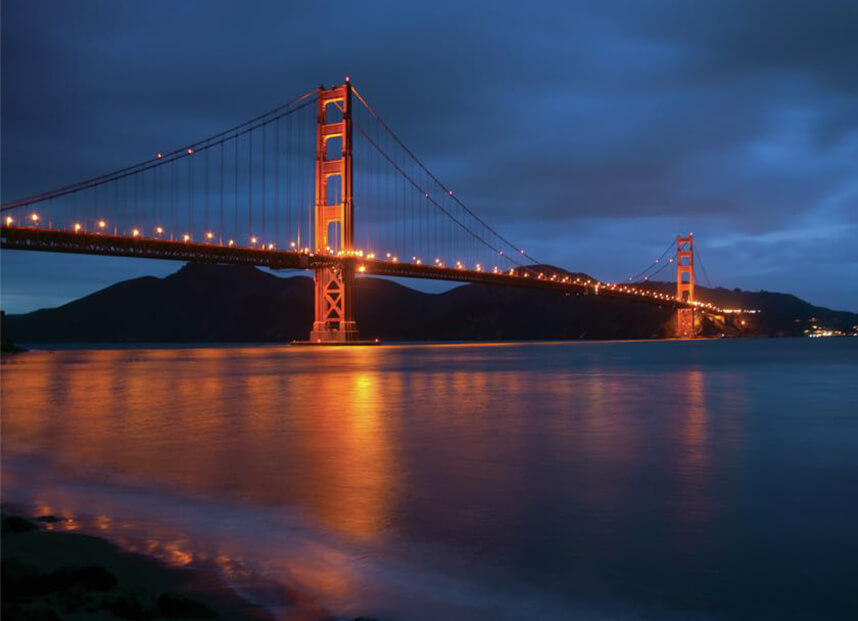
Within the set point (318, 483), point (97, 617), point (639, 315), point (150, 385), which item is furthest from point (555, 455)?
point (639, 315)

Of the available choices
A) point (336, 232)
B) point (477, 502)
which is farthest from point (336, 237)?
point (477, 502)

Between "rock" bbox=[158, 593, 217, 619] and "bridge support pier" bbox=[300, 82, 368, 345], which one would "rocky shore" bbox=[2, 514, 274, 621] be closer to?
"rock" bbox=[158, 593, 217, 619]

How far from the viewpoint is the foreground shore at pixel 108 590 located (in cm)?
329

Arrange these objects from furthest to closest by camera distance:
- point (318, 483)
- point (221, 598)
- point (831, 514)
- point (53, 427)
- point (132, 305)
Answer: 1. point (132, 305)
2. point (53, 427)
3. point (318, 483)
4. point (831, 514)
5. point (221, 598)

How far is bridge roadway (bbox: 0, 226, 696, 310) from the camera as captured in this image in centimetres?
4291

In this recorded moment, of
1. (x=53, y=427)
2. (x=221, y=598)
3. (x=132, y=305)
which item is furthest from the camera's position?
(x=132, y=305)

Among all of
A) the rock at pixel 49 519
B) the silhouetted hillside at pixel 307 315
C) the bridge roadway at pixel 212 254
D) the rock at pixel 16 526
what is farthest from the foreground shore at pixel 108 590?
the silhouetted hillside at pixel 307 315

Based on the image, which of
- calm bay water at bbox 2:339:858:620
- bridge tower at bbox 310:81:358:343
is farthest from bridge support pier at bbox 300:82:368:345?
calm bay water at bbox 2:339:858:620

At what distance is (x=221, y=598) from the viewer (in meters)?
3.74

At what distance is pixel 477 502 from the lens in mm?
6016

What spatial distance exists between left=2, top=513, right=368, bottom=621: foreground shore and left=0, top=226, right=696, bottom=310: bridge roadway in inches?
1667

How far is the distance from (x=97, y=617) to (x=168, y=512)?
8.33ft

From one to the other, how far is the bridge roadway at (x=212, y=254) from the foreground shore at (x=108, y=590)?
42.4 metres

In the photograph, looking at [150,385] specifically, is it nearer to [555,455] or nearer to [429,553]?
[555,455]
